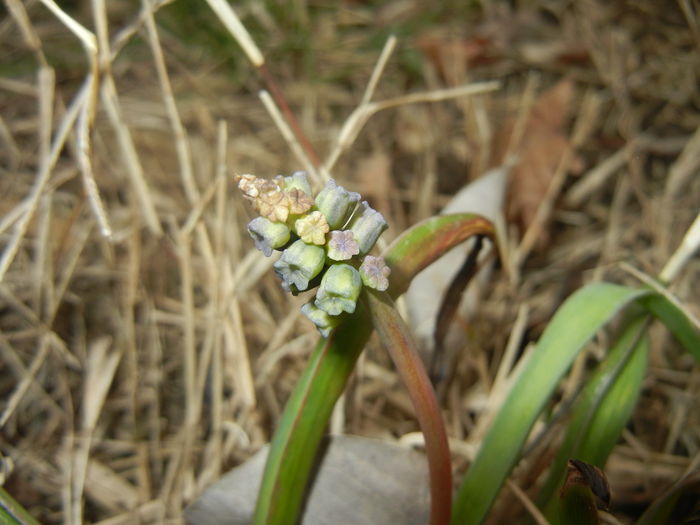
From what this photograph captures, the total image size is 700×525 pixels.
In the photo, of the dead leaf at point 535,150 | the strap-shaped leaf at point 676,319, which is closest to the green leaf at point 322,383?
the strap-shaped leaf at point 676,319

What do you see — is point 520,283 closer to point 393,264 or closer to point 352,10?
point 393,264

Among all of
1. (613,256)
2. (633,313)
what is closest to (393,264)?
(633,313)

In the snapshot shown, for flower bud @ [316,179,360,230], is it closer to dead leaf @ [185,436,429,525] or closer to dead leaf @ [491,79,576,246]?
dead leaf @ [185,436,429,525]

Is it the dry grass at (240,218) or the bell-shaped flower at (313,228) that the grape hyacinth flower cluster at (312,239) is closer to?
the bell-shaped flower at (313,228)

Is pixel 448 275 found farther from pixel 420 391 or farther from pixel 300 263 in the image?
pixel 300 263

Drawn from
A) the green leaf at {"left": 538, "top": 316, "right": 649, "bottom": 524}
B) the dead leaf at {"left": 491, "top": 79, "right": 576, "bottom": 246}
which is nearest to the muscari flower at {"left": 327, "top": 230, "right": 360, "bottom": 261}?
the green leaf at {"left": 538, "top": 316, "right": 649, "bottom": 524}
